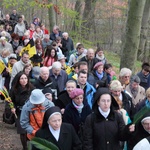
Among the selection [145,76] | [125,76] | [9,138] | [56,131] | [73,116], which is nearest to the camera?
[56,131]

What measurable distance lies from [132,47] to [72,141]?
17.3ft

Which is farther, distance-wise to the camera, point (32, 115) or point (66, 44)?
point (66, 44)

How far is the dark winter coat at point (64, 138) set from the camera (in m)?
4.18

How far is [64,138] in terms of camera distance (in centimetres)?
425

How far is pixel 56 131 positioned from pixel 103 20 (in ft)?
91.5

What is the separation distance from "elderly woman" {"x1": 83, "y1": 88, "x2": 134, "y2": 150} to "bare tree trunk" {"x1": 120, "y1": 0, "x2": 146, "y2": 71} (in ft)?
16.2

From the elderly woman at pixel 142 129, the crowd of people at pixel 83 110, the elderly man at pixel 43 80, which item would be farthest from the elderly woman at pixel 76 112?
the elderly man at pixel 43 80

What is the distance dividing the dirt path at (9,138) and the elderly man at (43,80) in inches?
67.7

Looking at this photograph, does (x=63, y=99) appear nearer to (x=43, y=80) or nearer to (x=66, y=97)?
(x=66, y=97)

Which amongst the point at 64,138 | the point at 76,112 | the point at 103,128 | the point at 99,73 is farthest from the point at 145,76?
the point at 64,138

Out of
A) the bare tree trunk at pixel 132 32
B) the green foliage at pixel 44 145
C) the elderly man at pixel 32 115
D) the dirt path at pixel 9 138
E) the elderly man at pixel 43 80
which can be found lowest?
the dirt path at pixel 9 138

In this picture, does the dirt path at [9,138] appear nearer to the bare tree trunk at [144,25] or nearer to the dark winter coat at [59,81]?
the dark winter coat at [59,81]

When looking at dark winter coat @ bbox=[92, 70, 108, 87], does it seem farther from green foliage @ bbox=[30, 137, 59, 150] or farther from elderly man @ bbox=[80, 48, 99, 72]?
green foliage @ bbox=[30, 137, 59, 150]

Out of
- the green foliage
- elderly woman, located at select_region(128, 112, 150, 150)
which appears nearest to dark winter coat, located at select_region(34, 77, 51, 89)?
elderly woman, located at select_region(128, 112, 150, 150)
